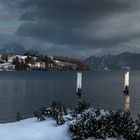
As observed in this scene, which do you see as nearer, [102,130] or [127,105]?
[102,130]

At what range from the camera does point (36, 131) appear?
17.5 m

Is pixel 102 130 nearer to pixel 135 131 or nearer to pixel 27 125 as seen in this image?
pixel 135 131

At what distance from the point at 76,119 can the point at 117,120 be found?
6.34ft

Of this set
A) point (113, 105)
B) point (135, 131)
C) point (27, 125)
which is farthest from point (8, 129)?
point (113, 105)

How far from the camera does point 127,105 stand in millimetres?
67438

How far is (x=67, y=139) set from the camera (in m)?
16.5

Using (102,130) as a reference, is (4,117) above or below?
below

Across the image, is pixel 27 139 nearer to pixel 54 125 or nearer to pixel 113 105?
pixel 54 125

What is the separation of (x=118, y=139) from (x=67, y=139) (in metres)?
2.08

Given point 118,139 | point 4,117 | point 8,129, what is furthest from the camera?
point 4,117

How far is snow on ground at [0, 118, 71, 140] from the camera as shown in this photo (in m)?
16.9

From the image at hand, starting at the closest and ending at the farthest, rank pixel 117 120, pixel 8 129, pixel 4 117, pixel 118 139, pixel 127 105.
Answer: pixel 118 139 < pixel 117 120 < pixel 8 129 < pixel 4 117 < pixel 127 105

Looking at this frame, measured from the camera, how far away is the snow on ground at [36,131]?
16875mm

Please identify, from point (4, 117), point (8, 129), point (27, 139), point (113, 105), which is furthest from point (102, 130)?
point (113, 105)
